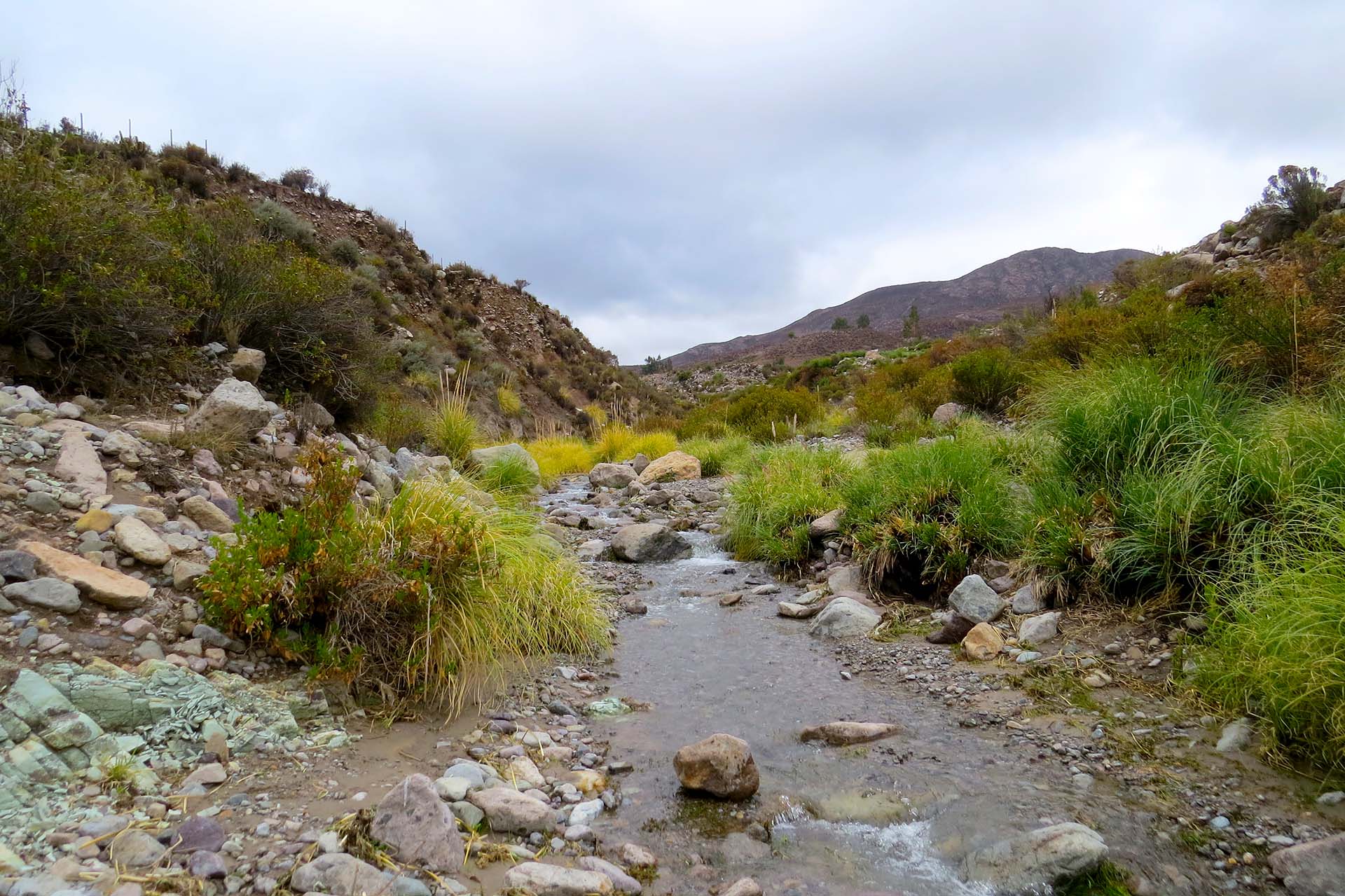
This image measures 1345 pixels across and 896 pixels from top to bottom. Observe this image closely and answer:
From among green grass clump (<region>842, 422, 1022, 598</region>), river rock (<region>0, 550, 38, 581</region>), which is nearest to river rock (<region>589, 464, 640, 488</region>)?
green grass clump (<region>842, 422, 1022, 598</region>)

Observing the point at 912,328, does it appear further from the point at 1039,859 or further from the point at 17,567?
the point at 17,567

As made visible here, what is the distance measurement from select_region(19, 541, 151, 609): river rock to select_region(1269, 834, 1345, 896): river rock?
4.45 meters

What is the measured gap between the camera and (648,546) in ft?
26.5

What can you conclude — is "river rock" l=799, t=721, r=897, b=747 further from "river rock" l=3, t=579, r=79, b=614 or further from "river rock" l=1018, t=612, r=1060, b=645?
"river rock" l=3, t=579, r=79, b=614

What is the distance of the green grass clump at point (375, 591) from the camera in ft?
10.4

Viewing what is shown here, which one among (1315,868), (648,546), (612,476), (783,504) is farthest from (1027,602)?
(612,476)

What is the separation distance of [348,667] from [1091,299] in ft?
68.7

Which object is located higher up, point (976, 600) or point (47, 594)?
point (47, 594)

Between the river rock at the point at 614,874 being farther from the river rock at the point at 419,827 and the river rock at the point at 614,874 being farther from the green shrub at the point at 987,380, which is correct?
the green shrub at the point at 987,380

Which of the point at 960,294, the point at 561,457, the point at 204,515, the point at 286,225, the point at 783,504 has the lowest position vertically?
the point at 783,504

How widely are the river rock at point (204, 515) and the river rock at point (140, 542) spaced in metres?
0.47

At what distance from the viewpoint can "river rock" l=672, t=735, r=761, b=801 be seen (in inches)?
118

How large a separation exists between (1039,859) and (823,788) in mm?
908

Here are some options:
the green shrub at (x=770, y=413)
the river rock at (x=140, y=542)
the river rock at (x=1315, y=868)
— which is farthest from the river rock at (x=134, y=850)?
the green shrub at (x=770, y=413)
